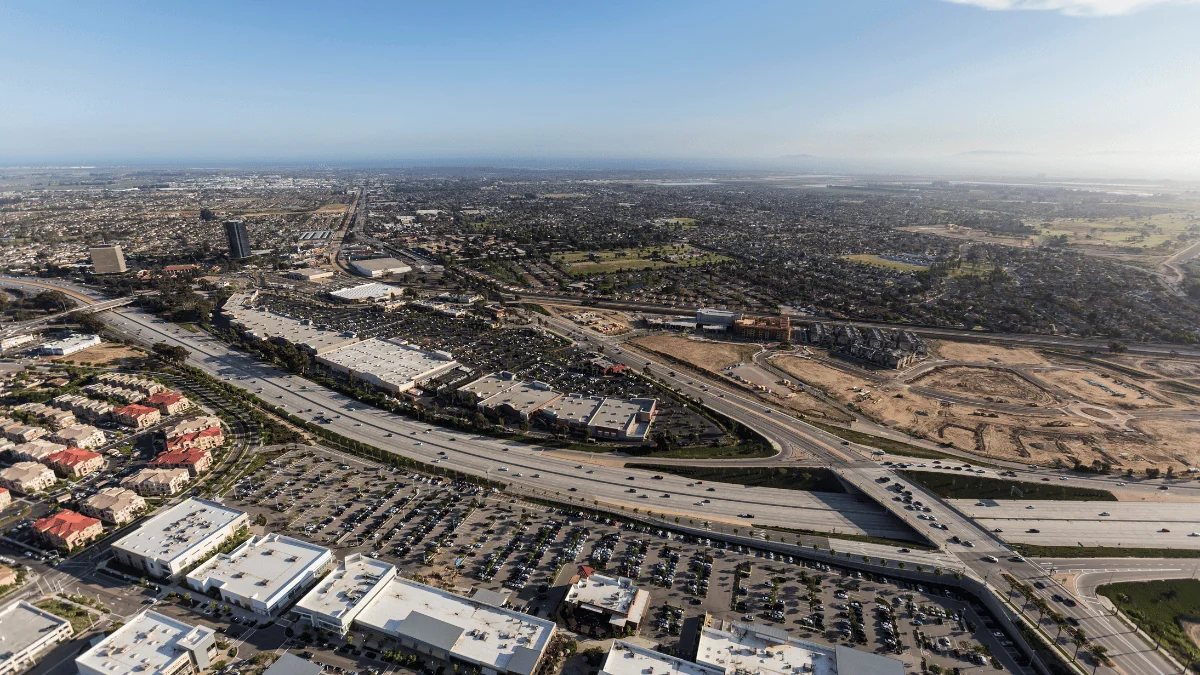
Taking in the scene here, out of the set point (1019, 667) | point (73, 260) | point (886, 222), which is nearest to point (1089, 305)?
point (1019, 667)

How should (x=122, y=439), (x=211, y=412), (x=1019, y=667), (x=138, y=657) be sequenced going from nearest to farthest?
(x=138, y=657) → (x=1019, y=667) → (x=122, y=439) → (x=211, y=412)

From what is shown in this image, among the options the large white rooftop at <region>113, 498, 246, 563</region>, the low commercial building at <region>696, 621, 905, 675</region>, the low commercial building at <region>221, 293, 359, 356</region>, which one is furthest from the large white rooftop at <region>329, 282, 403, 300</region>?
the low commercial building at <region>696, 621, 905, 675</region>

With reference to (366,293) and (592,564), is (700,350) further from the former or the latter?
(366,293)

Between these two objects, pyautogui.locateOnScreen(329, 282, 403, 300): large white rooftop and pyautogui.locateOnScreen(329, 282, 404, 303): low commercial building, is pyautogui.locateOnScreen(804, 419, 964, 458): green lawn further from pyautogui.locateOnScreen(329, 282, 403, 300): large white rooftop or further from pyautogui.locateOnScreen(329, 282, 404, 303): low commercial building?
pyautogui.locateOnScreen(329, 282, 403, 300): large white rooftop

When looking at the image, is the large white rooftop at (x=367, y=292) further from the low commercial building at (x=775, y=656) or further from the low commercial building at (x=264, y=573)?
the low commercial building at (x=775, y=656)

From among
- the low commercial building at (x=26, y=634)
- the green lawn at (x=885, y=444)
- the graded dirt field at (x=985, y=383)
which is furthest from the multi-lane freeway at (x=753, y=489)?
the graded dirt field at (x=985, y=383)

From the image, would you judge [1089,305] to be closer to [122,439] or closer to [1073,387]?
[1073,387]
